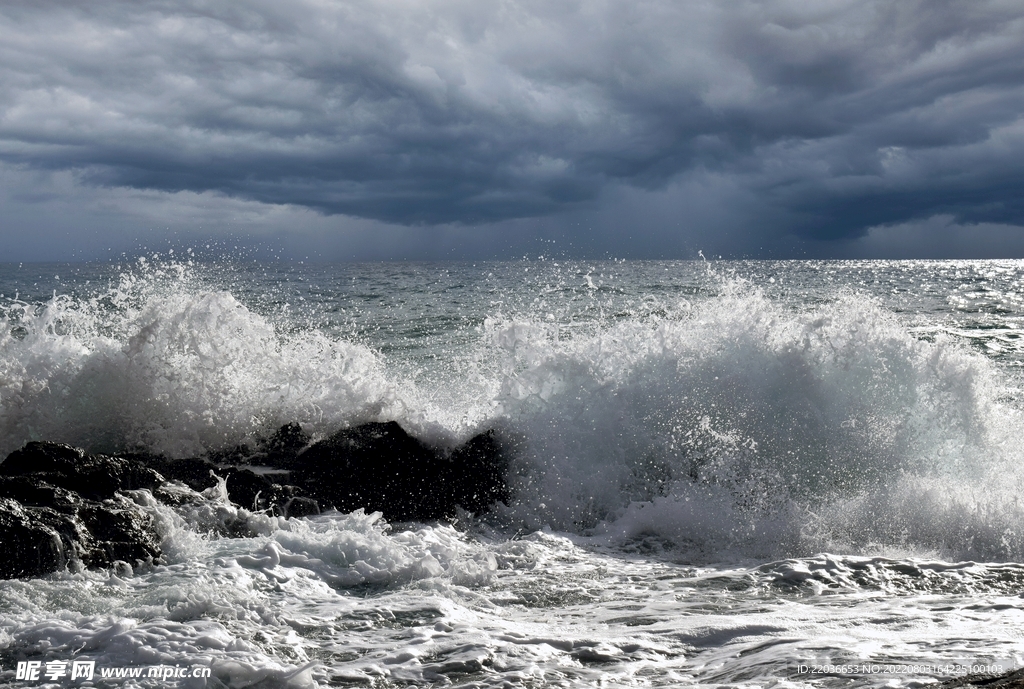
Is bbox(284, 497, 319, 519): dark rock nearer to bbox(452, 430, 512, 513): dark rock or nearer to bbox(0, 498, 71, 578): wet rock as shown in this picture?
bbox(452, 430, 512, 513): dark rock

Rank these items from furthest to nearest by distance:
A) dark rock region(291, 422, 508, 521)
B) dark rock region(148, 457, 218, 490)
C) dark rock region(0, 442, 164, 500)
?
1. dark rock region(291, 422, 508, 521)
2. dark rock region(148, 457, 218, 490)
3. dark rock region(0, 442, 164, 500)

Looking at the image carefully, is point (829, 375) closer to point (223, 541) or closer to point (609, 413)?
point (609, 413)

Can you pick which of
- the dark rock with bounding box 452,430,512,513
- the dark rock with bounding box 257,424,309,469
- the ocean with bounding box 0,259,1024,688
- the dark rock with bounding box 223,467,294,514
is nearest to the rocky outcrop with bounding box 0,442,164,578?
the ocean with bounding box 0,259,1024,688

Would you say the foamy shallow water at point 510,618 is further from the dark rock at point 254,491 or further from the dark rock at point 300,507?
the dark rock at point 254,491

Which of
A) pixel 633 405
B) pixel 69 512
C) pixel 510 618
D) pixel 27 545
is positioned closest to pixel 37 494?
pixel 69 512

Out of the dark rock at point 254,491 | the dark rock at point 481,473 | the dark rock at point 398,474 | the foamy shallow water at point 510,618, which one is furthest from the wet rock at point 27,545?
the dark rock at point 481,473

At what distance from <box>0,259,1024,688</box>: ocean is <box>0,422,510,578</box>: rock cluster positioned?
19 centimetres

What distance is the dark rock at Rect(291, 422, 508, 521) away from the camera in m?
6.05

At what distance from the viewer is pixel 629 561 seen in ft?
17.5

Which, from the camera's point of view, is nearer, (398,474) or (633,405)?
(398,474)

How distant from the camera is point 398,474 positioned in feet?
21.1

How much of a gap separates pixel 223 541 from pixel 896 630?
419 cm

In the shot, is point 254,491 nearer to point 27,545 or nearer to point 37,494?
point 37,494

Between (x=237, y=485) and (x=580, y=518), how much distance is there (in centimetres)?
281
